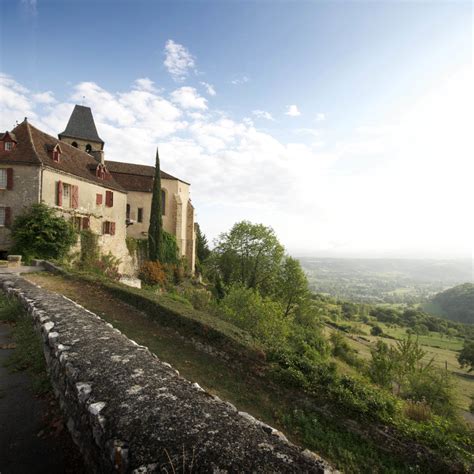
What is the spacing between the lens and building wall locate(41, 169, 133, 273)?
19.6 m

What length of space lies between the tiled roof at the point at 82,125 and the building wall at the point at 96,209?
1220cm

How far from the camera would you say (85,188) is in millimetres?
22828

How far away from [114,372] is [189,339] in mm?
6887

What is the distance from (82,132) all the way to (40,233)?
21.5 m

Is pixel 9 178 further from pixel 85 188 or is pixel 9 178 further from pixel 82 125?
pixel 82 125

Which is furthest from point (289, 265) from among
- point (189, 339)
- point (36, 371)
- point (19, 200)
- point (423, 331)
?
point (423, 331)

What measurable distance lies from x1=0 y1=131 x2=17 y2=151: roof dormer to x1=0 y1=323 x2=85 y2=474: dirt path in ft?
67.1

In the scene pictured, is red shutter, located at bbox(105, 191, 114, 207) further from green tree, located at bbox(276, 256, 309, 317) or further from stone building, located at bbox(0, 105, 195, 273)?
green tree, located at bbox(276, 256, 309, 317)

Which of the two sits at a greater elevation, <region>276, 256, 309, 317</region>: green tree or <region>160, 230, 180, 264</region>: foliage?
<region>160, 230, 180, 264</region>: foliage

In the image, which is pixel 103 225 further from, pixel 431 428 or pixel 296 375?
pixel 431 428

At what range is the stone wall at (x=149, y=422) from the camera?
234 centimetres

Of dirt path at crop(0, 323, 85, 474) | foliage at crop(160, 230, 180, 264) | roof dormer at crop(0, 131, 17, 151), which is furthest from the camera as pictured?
foliage at crop(160, 230, 180, 264)

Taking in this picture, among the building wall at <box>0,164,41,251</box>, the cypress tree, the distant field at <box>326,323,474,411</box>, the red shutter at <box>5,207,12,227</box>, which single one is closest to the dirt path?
the building wall at <box>0,164,41,251</box>

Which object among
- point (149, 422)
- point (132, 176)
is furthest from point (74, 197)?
point (149, 422)
